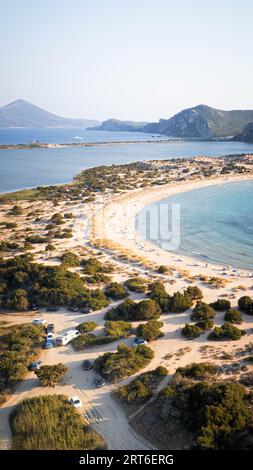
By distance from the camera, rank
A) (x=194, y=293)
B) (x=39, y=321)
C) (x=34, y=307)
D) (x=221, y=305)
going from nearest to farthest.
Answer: (x=39, y=321) < (x=221, y=305) < (x=34, y=307) < (x=194, y=293)

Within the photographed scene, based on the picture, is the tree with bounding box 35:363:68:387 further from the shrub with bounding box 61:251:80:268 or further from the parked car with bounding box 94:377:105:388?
the shrub with bounding box 61:251:80:268

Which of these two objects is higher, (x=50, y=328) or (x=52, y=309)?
(x=52, y=309)

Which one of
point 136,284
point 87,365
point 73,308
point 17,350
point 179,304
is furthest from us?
point 136,284

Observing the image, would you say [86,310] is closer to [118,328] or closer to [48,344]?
[118,328]

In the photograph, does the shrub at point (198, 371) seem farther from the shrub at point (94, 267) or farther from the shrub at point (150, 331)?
the shrub at point (94, 267)

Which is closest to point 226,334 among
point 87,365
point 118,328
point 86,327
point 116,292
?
point 118,328

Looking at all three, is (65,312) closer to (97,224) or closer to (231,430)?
(231,430)

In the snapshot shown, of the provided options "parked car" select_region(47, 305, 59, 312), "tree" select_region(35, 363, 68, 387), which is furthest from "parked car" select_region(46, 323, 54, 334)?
"tree" select_region(35, 363, 68, 387)

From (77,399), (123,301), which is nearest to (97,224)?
(123,301)
